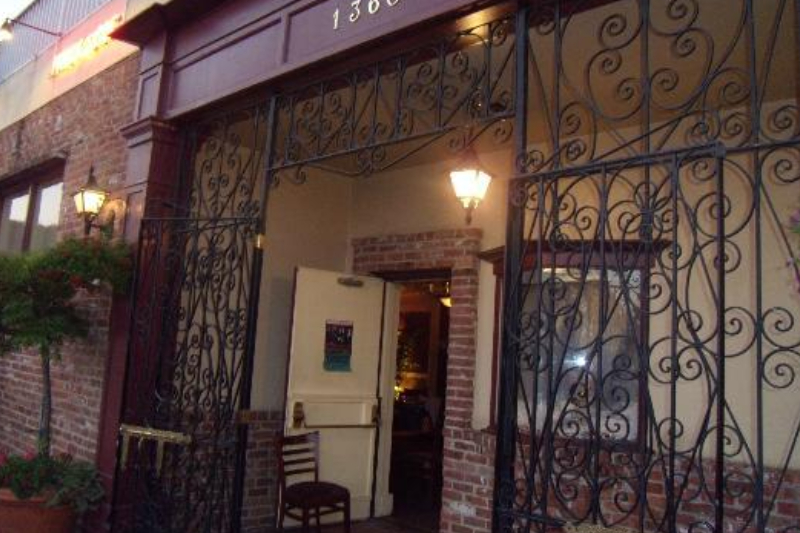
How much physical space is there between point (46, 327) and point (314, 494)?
7.68 feet

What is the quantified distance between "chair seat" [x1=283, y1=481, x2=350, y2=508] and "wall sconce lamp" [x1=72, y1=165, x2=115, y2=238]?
243 cm

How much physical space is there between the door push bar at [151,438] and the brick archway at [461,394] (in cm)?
226

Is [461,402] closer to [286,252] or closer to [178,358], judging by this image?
[286,252]

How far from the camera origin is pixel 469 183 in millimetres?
5293

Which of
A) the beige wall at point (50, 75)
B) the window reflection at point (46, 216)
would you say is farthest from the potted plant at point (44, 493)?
the beige wall at point (50, 75)

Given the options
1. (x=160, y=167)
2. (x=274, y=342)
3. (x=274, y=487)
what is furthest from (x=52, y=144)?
(x=274, y=487)

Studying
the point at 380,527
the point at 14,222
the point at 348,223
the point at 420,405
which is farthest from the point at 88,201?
the point at 420,405

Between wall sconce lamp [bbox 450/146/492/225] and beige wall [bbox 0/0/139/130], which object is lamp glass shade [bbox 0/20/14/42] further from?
wall sconce lamp [bbox 450/146/492/225]

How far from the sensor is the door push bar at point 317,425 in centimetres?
630

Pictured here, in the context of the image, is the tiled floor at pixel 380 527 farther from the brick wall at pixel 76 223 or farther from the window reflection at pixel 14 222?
the window reflection at pixel 14 222

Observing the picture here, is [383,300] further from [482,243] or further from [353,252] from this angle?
[482,243]

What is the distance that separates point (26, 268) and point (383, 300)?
10.4ft

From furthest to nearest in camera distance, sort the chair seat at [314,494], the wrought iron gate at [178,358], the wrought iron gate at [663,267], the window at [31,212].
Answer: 1. the window at [31,212]
2. the chair seat at [314,494]
3. the wrought iron gate at [178,358]
4. the wrought iron gate at [663,267]

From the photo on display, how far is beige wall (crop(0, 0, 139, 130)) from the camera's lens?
648cm
